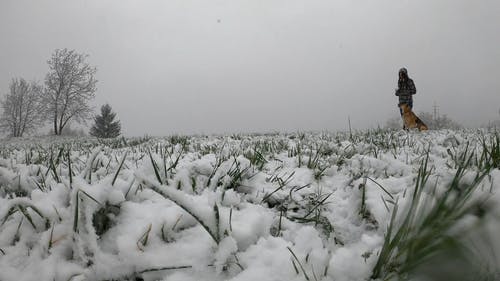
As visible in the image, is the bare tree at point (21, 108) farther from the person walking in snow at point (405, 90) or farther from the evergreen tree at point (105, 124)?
the person walking in snow at point (405, 90)

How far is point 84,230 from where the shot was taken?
0.81 meters

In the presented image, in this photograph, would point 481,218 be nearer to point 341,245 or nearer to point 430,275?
point 430,275

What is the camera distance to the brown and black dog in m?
9.22

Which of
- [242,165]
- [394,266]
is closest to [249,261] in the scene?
[394,266]

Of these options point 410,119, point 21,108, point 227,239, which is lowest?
point 227,239

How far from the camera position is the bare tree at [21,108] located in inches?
1510

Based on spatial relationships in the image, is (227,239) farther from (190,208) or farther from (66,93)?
(66,93)

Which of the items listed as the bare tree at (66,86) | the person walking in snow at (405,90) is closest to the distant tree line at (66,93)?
the bare tree at (66,86)

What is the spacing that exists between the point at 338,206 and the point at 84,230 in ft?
3.34

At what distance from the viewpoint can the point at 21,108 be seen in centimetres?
3909

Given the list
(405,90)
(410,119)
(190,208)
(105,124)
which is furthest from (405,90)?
(105,124)

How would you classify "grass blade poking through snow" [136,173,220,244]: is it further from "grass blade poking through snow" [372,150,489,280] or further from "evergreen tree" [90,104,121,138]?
"evergreen tree" [90,104,121,138]

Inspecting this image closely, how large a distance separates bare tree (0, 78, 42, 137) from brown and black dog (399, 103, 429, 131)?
4216cm

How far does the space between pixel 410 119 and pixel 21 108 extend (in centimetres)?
4651
